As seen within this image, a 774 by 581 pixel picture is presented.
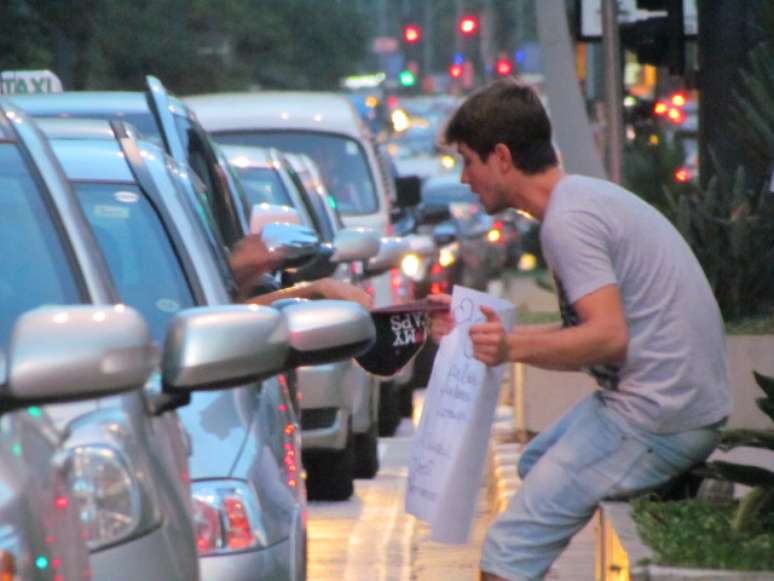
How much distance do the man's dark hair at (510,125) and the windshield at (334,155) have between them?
1093 centimetres

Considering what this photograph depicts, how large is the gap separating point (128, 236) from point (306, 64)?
163 ft

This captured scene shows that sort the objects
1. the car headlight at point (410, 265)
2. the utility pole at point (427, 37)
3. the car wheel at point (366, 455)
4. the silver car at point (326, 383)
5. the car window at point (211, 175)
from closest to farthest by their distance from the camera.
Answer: the car window at point (211, 175), the silver car at point (326, 383), the car wheel at point (366, 455), the car headlight at point (410, 265), the utility pole at point (427, 37)

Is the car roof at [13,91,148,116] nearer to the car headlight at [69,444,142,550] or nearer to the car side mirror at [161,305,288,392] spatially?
the car side mirror at [161,305,288,392]

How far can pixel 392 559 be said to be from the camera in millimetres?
9727

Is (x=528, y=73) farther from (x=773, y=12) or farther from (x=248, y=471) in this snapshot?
(x=248, y=471)

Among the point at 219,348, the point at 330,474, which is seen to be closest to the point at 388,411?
the point at 330,474

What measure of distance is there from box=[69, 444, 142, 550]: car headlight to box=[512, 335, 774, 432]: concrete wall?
7.33 metres

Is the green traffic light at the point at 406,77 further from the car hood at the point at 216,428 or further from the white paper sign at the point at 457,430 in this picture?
the car hood at the point at 216,428

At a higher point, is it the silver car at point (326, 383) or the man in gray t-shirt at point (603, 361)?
the man in gray t-shirt at point (603, 361)

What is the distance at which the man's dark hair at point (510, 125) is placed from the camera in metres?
5.87

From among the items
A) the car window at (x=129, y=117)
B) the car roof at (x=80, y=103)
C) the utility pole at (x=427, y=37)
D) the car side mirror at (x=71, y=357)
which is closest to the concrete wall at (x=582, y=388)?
the car window at (x=129, y=117)

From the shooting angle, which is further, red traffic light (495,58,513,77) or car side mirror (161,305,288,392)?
red traffic light (495,58,513,77)

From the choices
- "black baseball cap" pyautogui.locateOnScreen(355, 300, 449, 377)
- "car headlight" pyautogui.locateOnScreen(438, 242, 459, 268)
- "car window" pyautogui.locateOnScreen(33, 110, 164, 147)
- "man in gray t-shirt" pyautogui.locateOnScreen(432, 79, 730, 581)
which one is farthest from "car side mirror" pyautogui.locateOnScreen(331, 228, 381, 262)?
"car headlight" pyautogui.locateOnScreen(438, 242, 459, 268)

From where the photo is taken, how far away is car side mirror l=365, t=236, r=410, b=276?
1273 cm
